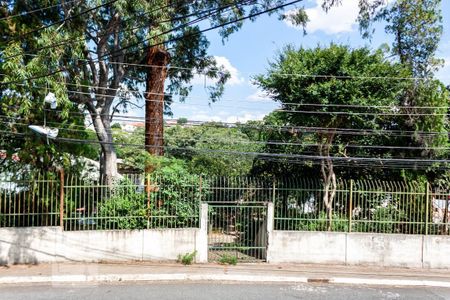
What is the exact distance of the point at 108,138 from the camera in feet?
43.1

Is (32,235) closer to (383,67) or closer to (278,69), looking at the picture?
(278,69)

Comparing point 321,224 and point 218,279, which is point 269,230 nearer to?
point 321,224

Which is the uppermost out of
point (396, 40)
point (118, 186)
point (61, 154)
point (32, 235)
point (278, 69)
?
point (396, 40)

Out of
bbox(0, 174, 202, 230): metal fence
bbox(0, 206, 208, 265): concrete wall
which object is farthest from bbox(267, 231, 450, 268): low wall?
bbox(0, 174, 202, 230): metal fence

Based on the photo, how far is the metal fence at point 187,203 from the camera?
9.91 metres

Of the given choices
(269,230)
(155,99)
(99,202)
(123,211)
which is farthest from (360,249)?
(155,99)

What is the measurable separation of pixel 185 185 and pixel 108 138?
394 cm

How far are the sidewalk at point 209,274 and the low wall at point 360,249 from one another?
0.38m

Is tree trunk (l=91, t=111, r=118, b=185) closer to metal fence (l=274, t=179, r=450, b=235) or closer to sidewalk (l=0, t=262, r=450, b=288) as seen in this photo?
sidewalk (l=0, t=262, r=450, b=288)

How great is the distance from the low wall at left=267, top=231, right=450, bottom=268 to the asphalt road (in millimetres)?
1833

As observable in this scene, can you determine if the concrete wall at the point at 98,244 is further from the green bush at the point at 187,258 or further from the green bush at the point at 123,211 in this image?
the green bush at the point at 123,211

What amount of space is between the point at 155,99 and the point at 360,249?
311 inches

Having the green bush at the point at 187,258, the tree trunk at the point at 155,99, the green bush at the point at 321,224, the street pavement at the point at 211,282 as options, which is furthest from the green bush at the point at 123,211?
the green bush at the point at 321,224

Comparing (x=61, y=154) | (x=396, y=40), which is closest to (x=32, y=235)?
(x=61, y=154)
